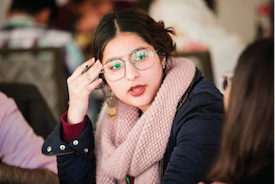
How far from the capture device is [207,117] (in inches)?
56.4

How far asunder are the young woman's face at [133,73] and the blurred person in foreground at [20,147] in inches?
18.4

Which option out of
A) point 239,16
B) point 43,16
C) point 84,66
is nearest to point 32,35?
point 43,16

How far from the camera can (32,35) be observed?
3.14 m

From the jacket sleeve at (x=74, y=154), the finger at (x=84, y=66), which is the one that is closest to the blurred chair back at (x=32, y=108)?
the jacket sleeve at (x=74, y=154)

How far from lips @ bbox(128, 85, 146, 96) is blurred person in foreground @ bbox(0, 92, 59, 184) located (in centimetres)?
50

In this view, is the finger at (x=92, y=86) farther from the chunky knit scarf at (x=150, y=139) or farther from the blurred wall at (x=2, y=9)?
the blurred wall at (x=2, y=9)

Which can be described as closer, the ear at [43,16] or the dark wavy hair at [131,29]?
the dark wavy hair at [131,29]

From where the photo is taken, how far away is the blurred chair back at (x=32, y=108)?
2.09m

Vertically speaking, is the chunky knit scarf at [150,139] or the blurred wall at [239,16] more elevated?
the blurred wall at [239,16]

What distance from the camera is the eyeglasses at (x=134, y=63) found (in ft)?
5.07

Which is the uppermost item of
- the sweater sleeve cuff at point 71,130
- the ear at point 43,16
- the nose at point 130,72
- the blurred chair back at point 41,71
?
the ear at point 43,16

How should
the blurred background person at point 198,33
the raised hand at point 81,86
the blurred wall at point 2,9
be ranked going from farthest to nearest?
1. the blurred wall at point 2,9
2. the blurred background person at point 198,33
3. the raised hand at point 81,86

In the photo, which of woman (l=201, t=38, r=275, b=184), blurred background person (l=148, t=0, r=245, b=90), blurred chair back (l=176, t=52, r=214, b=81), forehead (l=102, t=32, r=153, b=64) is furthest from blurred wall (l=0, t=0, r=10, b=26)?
woman (l=201, t=38, r=275, b=184)

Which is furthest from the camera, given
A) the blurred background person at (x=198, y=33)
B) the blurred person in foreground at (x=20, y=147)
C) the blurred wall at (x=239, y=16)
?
the blurred wall at (x=239, y=16)
